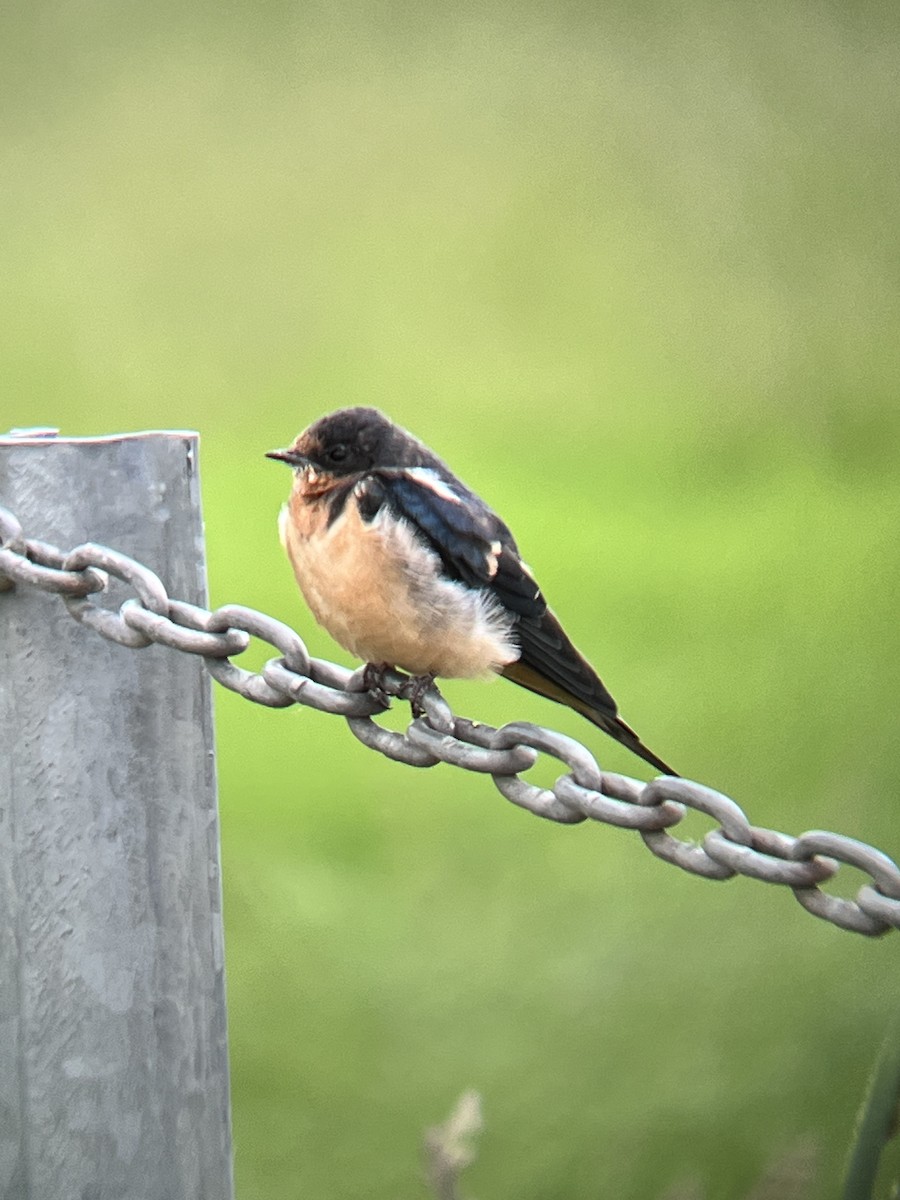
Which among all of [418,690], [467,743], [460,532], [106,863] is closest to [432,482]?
[460,532]

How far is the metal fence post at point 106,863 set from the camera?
1.40m

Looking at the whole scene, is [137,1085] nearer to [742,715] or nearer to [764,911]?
[764,911]

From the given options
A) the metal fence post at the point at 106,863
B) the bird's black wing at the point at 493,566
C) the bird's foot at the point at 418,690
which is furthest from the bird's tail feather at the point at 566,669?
the metal fence post at the point at 106,863

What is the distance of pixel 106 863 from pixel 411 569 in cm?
44

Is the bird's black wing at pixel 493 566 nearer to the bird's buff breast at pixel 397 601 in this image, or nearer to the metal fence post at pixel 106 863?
the bird's buff breast at pixel 397 601

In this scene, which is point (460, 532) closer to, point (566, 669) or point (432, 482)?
point (432, 482)

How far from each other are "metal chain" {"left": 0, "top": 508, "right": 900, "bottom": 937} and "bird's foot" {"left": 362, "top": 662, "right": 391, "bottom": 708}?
12mm

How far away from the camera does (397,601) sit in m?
1.65

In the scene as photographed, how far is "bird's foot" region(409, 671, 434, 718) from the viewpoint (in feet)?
5.20

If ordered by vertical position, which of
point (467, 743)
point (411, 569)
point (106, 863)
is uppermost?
point (411, 569)

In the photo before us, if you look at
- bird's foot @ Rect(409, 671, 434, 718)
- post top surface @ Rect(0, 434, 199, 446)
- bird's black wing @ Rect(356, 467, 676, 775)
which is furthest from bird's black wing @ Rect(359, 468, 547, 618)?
post top surface @ Rect(0, 434, 199, 446)

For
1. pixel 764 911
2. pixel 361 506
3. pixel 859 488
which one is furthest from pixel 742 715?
pixel 361 506

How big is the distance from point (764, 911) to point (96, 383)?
2582 mm

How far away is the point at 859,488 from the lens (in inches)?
170
